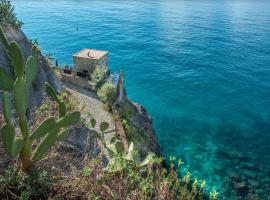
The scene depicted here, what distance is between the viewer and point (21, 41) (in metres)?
20.0

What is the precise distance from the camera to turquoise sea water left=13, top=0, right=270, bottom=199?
2673cm

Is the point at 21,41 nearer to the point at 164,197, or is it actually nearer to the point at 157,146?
the point at 157,146

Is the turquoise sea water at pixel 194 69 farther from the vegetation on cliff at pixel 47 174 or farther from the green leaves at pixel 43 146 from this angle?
the green leaves at pixel 43 146

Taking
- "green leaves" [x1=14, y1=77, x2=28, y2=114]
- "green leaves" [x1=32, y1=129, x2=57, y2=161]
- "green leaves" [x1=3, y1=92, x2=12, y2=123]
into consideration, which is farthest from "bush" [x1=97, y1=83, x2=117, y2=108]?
"green leaves" [x1=3, y1=92, x2=12, y2=123]

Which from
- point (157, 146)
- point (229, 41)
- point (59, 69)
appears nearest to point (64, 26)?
point (229, 41)

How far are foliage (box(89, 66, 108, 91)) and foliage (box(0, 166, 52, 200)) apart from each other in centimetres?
1871

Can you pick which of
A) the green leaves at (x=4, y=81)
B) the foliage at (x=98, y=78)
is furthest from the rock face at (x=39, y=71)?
the green leaves at (x=4, y=81)

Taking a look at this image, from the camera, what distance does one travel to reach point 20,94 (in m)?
7.59

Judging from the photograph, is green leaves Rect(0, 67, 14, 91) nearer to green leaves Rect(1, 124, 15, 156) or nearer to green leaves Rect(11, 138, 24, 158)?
green leaves Rect(1, 124, 15, 156)

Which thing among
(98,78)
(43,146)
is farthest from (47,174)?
(98,78)

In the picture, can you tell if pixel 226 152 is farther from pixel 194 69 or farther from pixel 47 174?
pixel 194 69

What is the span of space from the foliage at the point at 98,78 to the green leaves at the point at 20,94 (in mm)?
18769

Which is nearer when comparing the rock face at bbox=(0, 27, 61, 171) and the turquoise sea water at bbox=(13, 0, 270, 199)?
the rock face at bbox=(0, 27, 61, 171)

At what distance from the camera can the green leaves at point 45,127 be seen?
25.7 feet
